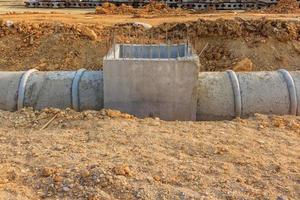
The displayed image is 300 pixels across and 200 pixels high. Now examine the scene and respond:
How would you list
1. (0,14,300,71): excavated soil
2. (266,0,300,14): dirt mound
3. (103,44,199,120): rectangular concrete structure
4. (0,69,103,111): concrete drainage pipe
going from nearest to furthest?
1. (103,44,199,120): rectangular concrete structure
2. (0,69,103,111): concrete drainage pipe
3. (0,14,300,71): excavated soil
4. (266,0,300,14): dirt mound

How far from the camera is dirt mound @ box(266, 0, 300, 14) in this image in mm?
21850

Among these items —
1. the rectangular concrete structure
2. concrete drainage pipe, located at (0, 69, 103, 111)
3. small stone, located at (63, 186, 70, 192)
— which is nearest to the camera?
small stone, located at (63, 186, 70, 192)

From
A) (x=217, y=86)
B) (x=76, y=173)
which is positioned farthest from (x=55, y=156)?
(x=217, y=86)

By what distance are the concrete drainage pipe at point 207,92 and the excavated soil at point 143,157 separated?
673 millimetres

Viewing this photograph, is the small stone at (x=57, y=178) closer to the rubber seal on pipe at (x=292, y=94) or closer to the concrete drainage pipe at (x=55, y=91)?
the concrete drainage pipe at (x=55, y=91)

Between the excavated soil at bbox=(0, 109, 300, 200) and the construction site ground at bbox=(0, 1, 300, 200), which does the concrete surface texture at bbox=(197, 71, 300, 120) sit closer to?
the construction site ground at bbox=(0, 1, 300, 200)

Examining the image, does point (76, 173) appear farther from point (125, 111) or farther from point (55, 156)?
point (125, 111)

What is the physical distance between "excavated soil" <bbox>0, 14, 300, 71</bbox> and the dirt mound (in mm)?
5716

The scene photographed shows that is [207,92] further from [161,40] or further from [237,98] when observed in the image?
[161,40]

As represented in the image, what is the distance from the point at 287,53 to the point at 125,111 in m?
7.58

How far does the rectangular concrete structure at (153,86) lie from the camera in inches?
353

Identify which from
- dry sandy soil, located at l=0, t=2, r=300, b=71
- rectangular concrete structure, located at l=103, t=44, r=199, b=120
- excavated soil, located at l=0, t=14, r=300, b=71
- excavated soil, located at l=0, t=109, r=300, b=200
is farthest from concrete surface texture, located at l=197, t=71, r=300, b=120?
excavated soil, located at l=0, t=14, r=300, b=71

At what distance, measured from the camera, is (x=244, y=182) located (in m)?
6.40

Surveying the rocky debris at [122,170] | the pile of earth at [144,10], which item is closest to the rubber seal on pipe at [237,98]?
the rocky debris at [122,170]
